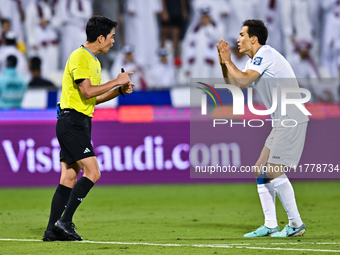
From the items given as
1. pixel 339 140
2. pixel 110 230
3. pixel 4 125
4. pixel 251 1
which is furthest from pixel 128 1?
pixel 110 230

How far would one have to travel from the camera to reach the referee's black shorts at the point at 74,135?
5.40 meters

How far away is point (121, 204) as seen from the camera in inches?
362

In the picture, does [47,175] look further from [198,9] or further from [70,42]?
[198,9]

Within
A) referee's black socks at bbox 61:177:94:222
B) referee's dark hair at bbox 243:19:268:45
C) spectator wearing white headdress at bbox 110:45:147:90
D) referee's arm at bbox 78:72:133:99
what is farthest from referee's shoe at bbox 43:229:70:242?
spectator wearing white headdress at bbox 110:45:147:90

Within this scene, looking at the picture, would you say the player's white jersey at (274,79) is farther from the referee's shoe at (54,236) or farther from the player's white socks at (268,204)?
the referee's shoe at (54,236)

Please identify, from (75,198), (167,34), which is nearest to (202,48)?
(167,34)

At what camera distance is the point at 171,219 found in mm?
7453

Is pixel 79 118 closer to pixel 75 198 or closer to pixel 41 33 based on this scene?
pixel 75 198

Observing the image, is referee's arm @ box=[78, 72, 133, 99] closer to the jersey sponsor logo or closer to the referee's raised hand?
the referee's raised hand

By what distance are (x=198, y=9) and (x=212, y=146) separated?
4.88 metres

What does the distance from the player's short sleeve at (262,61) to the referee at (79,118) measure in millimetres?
1201

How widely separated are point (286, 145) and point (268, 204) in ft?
2.06

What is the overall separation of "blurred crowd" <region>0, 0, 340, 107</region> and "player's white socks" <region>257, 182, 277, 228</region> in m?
8.79

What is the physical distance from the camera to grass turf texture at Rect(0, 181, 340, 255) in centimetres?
514
